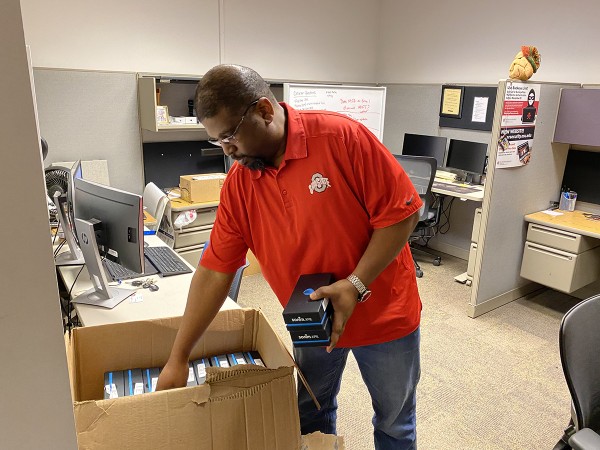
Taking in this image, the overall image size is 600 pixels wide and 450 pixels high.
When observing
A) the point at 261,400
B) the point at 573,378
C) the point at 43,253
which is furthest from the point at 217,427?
the point at 573,378

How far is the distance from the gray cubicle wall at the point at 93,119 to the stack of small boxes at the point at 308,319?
2815 mm

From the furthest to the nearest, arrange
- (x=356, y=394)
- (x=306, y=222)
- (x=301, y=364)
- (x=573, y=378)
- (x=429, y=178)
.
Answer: (x=429, y=178), (x=356, y=394), (x=301, y=364), (x=573, y=378), (x=306, y=222)

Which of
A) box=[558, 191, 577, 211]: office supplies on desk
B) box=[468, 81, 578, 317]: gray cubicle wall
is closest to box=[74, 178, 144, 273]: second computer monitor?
box=[468, 81, 578, 317]: gray cubicle wall

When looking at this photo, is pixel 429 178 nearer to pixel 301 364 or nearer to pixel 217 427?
pixel 301 364

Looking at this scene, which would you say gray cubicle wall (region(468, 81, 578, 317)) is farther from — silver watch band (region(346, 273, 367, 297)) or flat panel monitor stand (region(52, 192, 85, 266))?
flat panel monitor stand (region(52, 192, 85, 266))

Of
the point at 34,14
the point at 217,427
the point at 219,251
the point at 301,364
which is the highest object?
the point at 34,14

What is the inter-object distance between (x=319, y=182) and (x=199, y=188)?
260 centimetres

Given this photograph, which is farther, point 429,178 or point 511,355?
point 429,178

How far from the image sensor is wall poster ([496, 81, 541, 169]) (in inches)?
112

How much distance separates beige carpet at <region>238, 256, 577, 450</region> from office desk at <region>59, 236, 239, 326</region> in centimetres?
100

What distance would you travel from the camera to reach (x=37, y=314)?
0.51 m

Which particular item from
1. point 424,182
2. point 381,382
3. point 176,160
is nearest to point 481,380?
point 381,382

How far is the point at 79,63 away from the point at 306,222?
2.99 meters

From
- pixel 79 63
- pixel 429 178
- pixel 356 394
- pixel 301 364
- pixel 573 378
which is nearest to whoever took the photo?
pixel 573 378
